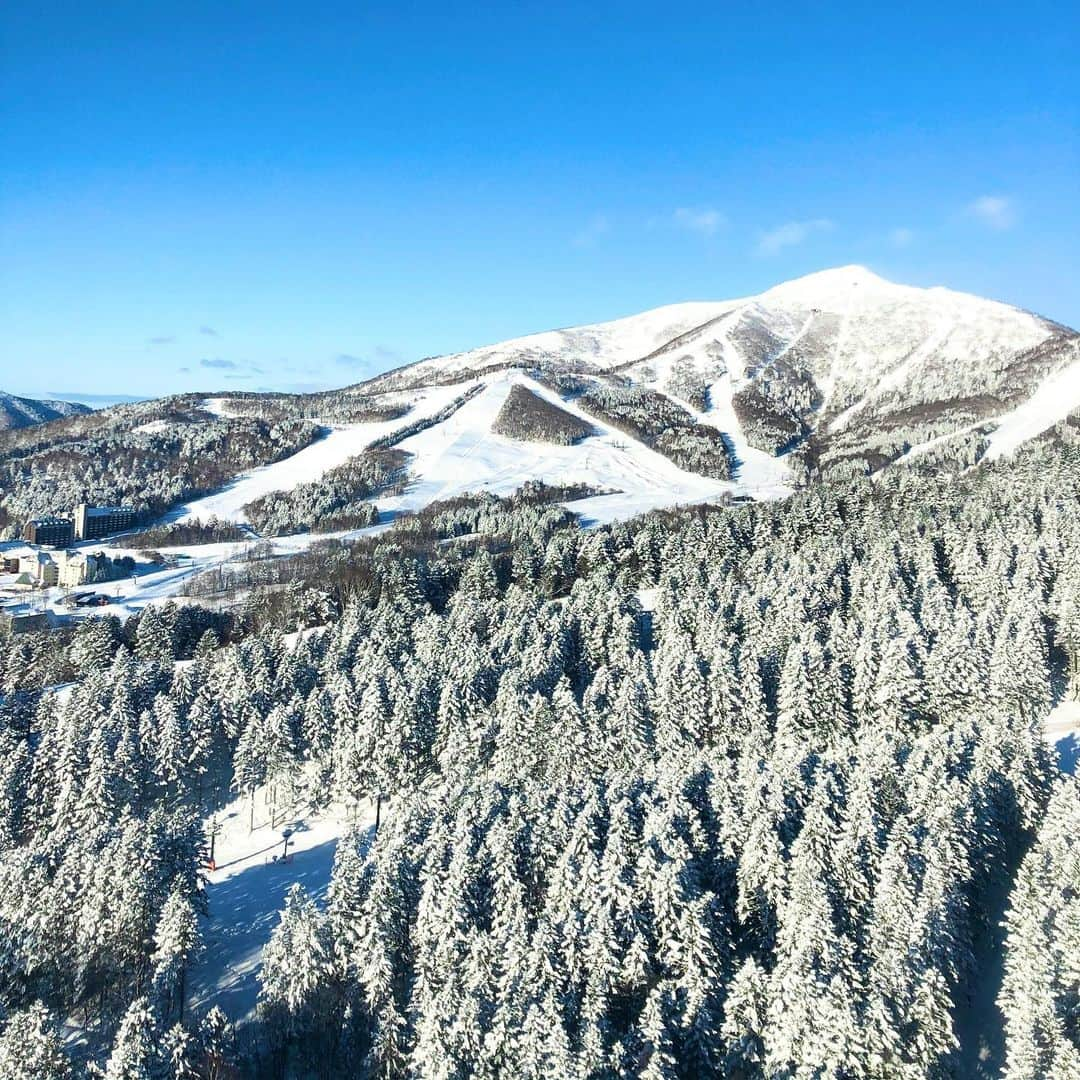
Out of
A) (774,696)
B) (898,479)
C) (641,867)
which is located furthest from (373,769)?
(898,479)

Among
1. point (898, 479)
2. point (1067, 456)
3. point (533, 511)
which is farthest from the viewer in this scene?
point (533, 511)

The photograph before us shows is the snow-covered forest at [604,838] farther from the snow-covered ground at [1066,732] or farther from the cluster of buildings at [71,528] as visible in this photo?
the cluster of buildings at [71,528]

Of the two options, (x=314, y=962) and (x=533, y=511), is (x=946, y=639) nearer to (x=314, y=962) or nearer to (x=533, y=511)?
(x=314, y=962)

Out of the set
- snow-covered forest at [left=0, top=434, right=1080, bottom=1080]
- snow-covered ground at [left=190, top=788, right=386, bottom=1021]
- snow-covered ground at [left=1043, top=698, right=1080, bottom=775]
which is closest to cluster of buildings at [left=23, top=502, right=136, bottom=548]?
snow-covered forest at [left=0, top=434, right=1080, bottom=1080]

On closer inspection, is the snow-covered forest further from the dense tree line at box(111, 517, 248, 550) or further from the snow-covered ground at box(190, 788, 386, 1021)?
the dense tree line at box(111, 517, 248, 550)

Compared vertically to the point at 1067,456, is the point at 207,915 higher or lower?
lower

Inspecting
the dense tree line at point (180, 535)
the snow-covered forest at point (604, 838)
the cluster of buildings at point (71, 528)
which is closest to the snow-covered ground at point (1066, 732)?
the snow-covered forest at point (604, 838)

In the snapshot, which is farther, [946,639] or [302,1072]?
[946,639]

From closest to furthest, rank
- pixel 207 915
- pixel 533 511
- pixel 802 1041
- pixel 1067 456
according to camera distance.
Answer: pixel 802 1041
pixel 207 915
pixel 1067 456
pixel 533 511
